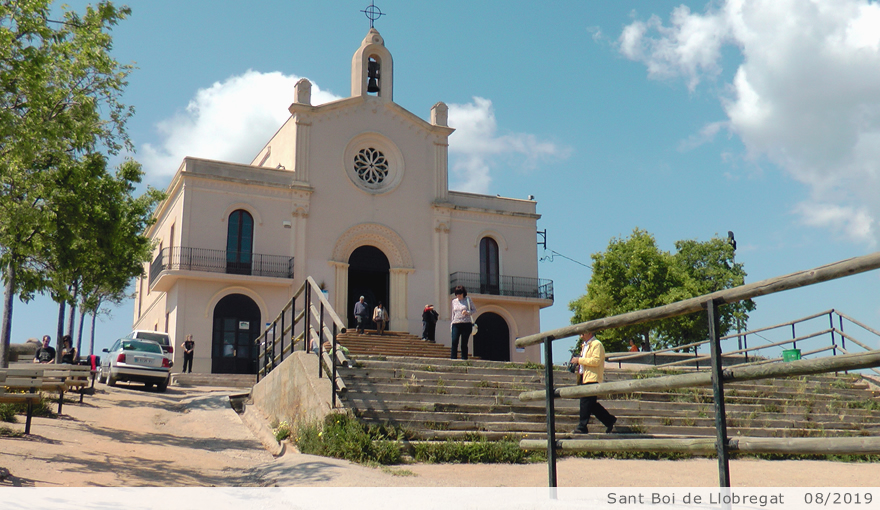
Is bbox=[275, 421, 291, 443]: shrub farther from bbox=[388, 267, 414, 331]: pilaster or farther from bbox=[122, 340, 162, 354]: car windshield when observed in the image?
bbox=[388, 267, 414, 331]: pilaster

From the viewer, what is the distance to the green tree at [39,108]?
953cm

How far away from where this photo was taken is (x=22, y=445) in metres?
8.12

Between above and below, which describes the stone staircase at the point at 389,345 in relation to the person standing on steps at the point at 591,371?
above

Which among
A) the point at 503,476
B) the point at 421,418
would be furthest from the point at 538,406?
the point at 503,476

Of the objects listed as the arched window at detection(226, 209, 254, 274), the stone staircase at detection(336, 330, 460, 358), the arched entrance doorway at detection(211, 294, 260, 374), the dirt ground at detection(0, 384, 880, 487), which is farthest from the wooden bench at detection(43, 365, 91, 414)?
the arched window at detection(226, 209, 254, 274)

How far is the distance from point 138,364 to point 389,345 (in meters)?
7.45

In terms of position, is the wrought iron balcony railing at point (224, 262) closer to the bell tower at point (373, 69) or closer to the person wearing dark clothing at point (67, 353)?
the person wearing dark clothing at point (67, 353)

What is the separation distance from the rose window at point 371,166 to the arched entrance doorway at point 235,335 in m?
6.97

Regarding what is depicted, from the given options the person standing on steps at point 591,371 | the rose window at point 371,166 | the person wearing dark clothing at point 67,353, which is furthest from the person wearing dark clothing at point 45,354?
the person standing on steps at point 591,371

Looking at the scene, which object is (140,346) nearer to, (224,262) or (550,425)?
(224,262)

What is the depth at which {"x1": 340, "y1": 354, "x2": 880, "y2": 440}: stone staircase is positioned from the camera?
31.4ft

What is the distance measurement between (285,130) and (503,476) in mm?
24804

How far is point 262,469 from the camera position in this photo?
8062mm

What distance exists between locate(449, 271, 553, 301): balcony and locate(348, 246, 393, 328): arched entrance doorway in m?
2.83
